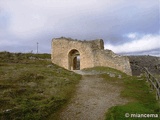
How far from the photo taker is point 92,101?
57.1 feet

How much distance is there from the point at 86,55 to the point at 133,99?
2086 cm

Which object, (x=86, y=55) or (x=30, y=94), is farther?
(x=86, y=55)

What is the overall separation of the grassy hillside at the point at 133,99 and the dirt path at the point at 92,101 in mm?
636

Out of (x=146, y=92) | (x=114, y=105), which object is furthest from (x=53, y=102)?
(x=146, y=92)

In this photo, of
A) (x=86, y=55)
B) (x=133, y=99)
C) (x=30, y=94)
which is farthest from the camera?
(x=86, y=55)

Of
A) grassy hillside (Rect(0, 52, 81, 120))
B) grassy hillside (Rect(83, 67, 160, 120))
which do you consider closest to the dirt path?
grassy hillside (Rect(83, 67, 160, 120))

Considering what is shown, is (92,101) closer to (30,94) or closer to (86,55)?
(30,94)

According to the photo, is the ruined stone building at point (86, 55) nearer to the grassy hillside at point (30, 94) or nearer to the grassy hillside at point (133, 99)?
the grassy hillside at point (133, 99)

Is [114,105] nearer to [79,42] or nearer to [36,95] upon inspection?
[36,95]

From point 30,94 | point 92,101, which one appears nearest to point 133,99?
point 92,101

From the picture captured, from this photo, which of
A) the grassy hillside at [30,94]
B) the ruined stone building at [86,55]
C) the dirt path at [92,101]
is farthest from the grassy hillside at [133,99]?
the ruined stone building at [86,55]

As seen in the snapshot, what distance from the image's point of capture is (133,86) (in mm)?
22641

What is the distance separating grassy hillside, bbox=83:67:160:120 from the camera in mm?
14162

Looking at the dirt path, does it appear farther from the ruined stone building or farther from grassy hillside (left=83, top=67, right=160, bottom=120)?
the ruined stone building
